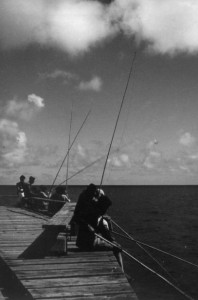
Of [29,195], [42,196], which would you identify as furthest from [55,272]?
[29,195]

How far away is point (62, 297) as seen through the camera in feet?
17.4

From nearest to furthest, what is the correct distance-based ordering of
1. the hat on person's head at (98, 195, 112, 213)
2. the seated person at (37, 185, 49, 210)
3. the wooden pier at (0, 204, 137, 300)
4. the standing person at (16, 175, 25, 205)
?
the wooden pier at (0, 204, 137, 300)
the hat on person's head at (98, 195, 112, 213)
the seated person at (37, 185, 49, 210)
the standing person at (16, 175, 25, 205)

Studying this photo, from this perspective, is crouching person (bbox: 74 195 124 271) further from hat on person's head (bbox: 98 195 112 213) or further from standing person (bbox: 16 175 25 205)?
standing person (bbox: 16 175 25 205)

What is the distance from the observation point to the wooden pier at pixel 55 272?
5.51 m

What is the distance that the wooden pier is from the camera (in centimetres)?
551

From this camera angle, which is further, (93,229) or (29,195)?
(29,195)

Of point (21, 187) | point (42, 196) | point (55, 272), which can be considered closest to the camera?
point (55, 272)

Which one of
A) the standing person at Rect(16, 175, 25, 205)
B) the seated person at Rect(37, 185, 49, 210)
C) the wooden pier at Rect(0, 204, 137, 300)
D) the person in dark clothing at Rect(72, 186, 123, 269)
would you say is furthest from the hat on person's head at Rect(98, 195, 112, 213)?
the standing person at Rect(16, 175, 25, 205)

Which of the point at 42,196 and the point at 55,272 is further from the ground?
the point at 42,196

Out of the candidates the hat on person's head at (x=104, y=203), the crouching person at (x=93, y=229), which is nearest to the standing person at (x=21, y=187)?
the crouching person at (x=93, y=229)

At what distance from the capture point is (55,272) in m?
6.43

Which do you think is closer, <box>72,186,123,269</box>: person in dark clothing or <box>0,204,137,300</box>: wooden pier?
<box>0,204,137,300</box>: wooden pier

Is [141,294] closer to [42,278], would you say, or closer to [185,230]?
[42,278]

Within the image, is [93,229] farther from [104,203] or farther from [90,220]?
[104,203]
